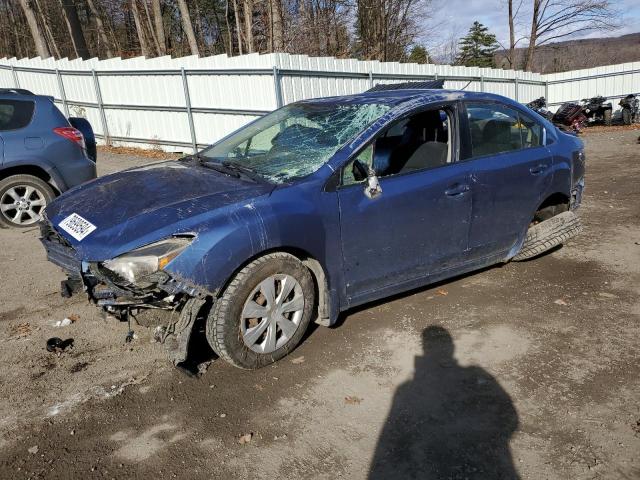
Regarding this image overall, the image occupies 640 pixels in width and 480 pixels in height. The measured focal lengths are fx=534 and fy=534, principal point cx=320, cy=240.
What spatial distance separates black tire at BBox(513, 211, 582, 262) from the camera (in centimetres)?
493

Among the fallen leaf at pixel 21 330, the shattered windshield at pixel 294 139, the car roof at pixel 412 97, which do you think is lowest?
the fallen leaf at pixel 21 330

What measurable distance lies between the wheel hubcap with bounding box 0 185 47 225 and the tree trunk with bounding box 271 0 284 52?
13.2 metres

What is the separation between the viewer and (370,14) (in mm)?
22984

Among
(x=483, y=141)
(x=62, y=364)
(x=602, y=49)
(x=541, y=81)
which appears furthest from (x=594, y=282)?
(x=602, y=49)

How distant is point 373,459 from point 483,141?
281 cm

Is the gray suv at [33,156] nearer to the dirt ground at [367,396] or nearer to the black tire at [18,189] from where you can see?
the black tire at [18,189]

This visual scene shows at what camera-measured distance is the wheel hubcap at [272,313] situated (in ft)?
10.8

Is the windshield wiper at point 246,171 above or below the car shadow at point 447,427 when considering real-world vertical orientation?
above

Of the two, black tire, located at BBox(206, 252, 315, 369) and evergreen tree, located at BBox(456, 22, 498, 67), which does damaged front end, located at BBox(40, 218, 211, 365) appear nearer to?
black tire, located at BBox(206, 252, 315, 369)

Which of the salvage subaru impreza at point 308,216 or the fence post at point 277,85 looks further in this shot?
the fence post at point 277,85

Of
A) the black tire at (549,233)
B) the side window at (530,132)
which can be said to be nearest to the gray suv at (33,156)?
the side window at (530,132)

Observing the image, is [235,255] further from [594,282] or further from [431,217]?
[594,282]

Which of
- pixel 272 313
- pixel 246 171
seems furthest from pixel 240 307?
pixel 246 171

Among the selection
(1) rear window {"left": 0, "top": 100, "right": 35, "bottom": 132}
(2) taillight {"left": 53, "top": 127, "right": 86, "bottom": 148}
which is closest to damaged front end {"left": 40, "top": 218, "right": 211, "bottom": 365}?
(2) taillight {"left": 53, "top": 127, "right": 86, "bottom": 148}
